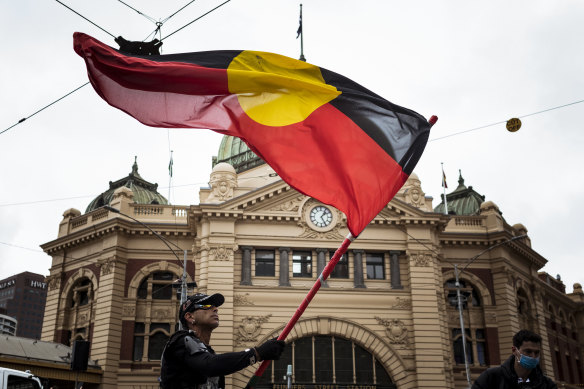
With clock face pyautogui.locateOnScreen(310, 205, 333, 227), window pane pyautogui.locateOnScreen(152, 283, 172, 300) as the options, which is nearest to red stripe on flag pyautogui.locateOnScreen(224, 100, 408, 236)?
clock face pyautogui.locateOnScreen(310, 205, 333, 227)

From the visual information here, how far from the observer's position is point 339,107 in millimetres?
8633

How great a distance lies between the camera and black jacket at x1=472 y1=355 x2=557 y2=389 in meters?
5.67

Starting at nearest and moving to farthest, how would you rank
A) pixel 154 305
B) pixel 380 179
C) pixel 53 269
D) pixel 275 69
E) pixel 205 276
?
pixel 380 179, pixel 275 69, pixel 205 276, pixel 154 305, pixel 53 269

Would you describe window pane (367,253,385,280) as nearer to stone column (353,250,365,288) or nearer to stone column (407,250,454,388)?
stone column (353,250,365,288)

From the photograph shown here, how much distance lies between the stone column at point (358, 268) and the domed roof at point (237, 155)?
11.7 metres

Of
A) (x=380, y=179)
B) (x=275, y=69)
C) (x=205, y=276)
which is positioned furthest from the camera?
(x=205, y=276)

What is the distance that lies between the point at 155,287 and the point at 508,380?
3504cm

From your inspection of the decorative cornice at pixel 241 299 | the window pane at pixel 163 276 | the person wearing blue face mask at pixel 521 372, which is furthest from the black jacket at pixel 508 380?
the window pane at pixel 163 276

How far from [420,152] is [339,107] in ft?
4.22

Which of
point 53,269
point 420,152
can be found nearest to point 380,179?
point 420,152

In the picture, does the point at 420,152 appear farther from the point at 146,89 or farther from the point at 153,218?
the point at 153,218

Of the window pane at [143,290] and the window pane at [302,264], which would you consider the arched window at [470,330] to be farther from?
the window pane at [143,290]

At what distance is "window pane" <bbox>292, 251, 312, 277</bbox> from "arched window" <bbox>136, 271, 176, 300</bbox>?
8162 millimetres

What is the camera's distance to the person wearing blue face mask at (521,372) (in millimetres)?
5684
